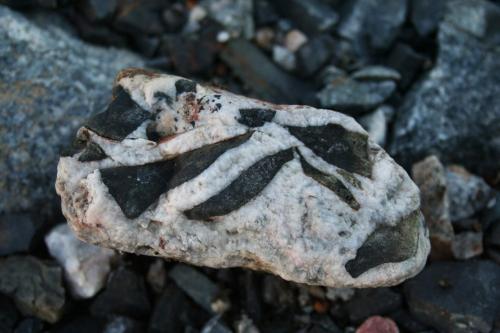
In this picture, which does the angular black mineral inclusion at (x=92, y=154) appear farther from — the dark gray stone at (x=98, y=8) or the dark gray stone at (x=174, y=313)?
the dark gray stone at (x=98, y=8)

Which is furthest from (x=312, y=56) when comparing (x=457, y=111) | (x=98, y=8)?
(x=98, y=8)

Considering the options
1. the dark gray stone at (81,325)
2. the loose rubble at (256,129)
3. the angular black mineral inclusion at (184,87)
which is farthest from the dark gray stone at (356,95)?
the dark gray stone at (81,325)

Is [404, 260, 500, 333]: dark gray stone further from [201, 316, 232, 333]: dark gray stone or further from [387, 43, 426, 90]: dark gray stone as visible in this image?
[387, 43, 426, 90]: dark gray stone

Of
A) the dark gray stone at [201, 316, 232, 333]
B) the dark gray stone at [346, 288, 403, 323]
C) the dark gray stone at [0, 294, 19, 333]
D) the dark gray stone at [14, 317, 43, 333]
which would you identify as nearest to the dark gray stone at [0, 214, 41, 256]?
the dark gray stone at [0, 294, 19, 333]

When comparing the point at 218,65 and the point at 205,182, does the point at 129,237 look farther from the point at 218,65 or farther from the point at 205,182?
the point at 218,65

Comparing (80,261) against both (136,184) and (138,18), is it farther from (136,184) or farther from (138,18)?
(138,18)

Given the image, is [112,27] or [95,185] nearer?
[95,185]

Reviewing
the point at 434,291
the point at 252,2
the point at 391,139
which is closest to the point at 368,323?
the point at 434,291
